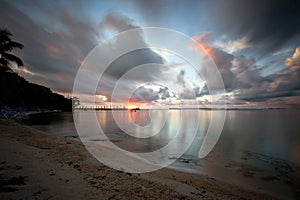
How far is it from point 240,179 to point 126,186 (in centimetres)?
688

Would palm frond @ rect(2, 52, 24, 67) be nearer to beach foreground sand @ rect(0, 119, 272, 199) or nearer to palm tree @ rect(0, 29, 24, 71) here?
palm tree @ rect(0, 29, 24, 71)

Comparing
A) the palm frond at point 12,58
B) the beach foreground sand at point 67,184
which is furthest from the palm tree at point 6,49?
the beach foreground sand at point 67,184

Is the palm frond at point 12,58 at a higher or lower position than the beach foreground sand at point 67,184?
higher

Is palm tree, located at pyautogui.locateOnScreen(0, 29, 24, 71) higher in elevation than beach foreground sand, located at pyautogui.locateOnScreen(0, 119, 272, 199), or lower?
higher

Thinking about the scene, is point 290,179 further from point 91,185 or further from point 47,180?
point 47,180

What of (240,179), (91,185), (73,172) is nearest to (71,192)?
(91,185)

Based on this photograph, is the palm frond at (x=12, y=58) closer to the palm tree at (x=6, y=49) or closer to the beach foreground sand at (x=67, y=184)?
the palm tree at (x=6, y=49)

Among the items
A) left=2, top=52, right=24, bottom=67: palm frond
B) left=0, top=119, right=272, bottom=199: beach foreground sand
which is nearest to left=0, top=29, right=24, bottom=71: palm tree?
left=2, top=52, right=24, bottom=67: palm frond

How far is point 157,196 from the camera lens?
157 inches

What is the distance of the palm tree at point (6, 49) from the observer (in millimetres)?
17594

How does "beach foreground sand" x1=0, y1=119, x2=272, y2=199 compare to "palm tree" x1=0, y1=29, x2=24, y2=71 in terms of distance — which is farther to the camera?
"palm tree" x1=0, y1=29, x2=24, y2=71

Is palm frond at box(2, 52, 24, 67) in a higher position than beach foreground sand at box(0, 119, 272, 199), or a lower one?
higher

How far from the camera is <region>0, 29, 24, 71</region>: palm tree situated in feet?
57.7

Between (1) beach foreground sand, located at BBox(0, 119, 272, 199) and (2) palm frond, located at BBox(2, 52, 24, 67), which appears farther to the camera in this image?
(2) palm frond, located at BBox(2, 52, 24, 67)
